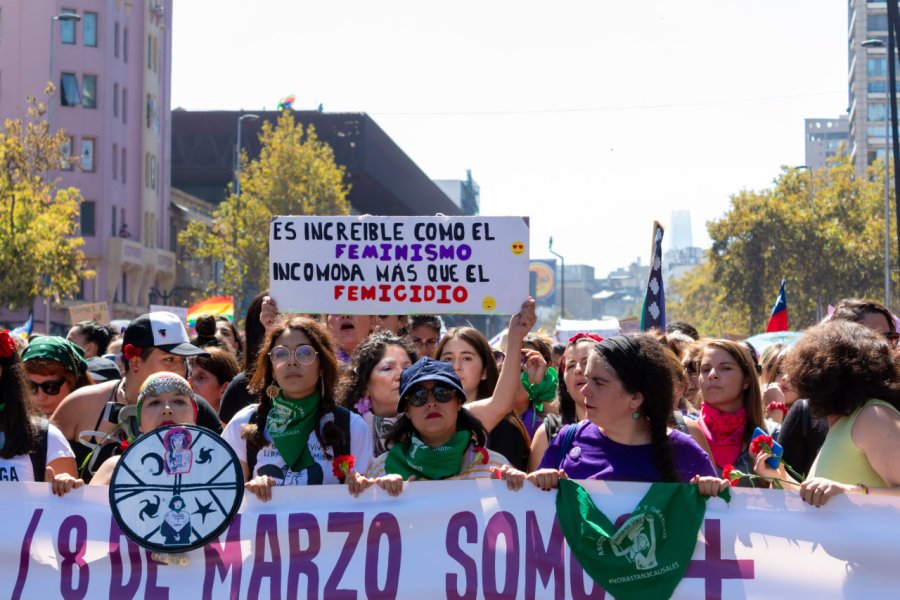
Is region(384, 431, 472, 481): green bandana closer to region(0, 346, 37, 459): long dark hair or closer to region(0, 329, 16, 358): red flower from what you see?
region(0, 346, 37, 459): long dark hair

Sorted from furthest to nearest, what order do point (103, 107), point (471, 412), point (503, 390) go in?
point (103, 107) → point (503, 390) → point (471, 412)

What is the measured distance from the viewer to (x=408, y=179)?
93.2 m

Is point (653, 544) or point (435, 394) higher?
point (435, 394)

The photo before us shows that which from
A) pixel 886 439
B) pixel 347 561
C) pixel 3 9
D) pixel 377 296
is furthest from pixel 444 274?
pixel 3 9

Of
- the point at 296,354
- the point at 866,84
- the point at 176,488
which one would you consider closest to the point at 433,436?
the point at 296,354

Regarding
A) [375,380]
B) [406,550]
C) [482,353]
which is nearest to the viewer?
[406,550]

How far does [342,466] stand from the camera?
212 inches

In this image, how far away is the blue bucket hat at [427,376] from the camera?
5.50 m

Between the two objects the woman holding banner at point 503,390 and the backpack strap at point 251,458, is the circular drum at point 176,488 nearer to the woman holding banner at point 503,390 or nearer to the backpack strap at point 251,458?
the backpack strap at point 251,458

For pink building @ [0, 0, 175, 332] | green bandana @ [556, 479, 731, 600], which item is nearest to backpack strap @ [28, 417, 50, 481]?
green bandana @ [556, 479, 731, 600]

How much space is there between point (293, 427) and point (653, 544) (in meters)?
1.48

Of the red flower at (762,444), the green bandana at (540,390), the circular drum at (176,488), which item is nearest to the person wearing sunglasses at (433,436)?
the circular drum at (176,488)

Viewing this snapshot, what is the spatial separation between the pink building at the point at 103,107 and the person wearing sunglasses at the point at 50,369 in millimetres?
42682

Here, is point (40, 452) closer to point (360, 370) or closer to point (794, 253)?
point (360, 370)
